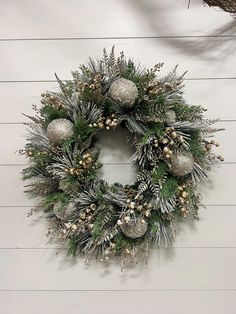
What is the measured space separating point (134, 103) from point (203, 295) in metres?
0.68

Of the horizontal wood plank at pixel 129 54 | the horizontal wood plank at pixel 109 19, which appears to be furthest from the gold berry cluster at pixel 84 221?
the horizontal wood plank at pixel 109 19

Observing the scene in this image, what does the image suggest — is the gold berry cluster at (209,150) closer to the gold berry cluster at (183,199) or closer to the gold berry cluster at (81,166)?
the gold berry cluster at (183,199)

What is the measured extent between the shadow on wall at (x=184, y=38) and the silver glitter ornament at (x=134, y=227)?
570 millimetres

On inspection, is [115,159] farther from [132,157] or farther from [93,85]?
[93,85]

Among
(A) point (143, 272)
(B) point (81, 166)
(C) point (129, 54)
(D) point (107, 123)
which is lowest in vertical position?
(A) point (143, 272)

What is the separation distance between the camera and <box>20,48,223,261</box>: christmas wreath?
945 mm

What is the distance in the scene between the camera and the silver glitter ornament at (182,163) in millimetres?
937

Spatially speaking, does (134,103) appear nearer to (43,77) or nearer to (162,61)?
(162,61)

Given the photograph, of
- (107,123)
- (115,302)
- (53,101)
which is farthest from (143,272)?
(53,101)

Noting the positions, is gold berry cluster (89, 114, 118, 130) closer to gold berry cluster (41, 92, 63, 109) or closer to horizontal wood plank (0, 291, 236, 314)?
gold berry cluster (41, 92, 63, 109)

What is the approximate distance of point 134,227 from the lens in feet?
3.14

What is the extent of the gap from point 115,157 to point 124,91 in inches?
9.5

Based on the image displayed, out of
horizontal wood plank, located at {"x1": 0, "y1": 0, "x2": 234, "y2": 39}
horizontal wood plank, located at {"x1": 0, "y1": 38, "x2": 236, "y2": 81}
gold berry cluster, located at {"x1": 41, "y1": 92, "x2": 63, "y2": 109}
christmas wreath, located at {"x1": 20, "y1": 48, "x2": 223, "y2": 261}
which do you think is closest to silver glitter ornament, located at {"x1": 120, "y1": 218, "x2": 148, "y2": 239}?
christmas wreath, located at {"x1": 20, "y1": 48, "x2": 223, "y2": 261}

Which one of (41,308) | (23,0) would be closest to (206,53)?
(23,0)
